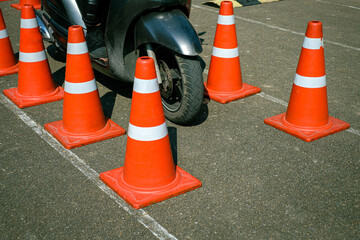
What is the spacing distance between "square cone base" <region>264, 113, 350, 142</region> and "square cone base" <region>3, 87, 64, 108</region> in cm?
235

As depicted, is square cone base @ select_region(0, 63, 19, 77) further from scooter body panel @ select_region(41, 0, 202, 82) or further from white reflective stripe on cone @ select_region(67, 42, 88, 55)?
white reflective stripe on cone @ select_region(67, 42, 88, 55)

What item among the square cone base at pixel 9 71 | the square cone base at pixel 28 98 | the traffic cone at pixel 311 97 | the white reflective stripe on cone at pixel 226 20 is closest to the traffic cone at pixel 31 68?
the square cone base at pixel 28 98

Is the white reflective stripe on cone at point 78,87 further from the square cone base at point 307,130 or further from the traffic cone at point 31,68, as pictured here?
the square cone base at point 307,130

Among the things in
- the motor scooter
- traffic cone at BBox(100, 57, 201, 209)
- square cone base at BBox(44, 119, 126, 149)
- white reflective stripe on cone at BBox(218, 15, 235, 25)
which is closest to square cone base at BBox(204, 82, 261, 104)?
the motor scooter

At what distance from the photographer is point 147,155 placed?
3318 millimetres

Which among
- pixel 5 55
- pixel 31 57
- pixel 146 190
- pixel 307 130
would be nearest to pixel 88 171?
pixel 146 190

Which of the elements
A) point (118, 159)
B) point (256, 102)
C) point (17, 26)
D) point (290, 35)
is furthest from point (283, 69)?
point (17, 26)

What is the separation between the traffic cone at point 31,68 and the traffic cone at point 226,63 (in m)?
1.78

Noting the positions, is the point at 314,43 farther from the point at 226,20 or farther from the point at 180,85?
the point at 180,85

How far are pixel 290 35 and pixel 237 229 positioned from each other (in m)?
5.45

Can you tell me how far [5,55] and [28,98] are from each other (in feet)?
4.23

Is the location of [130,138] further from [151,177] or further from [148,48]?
[148,48]

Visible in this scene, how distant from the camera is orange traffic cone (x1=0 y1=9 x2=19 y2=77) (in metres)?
5.98

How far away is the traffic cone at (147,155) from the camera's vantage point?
3.22 m
